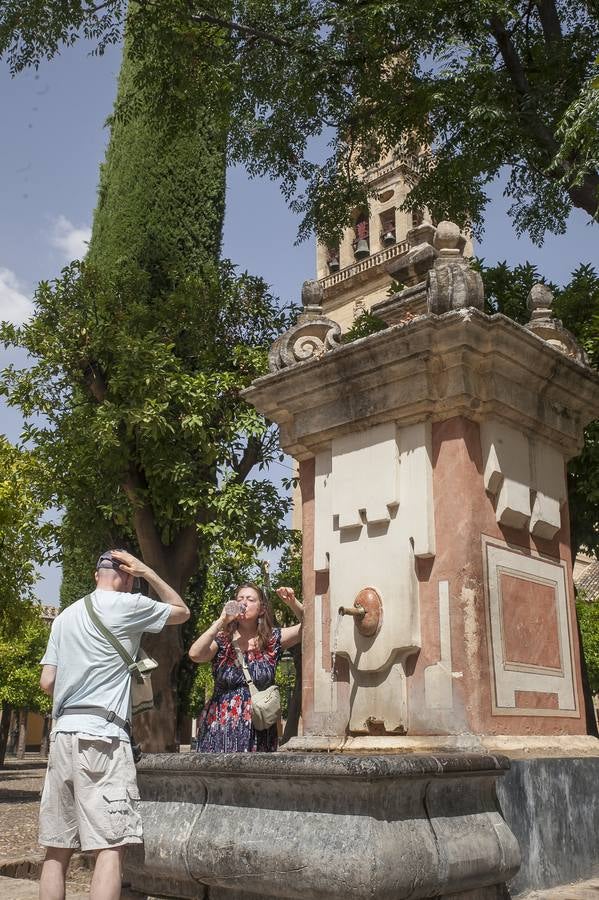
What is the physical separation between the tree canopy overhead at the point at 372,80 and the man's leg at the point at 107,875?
742 cm

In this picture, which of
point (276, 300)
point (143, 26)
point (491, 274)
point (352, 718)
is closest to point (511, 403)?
point (352, 718)

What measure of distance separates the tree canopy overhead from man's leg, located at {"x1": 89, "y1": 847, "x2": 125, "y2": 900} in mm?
7424

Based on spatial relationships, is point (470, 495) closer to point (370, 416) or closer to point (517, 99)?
point (370, 416)

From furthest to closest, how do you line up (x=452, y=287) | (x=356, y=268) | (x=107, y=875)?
(x=356, y=268), (x=452, y=287), (x=107, y=875)

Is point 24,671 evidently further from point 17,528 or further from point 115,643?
point 115,643

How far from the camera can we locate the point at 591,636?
108ft

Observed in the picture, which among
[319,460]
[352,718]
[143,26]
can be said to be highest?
[143,26]

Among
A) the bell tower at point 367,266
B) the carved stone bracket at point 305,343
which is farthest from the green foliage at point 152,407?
the bell tower at point 367,266

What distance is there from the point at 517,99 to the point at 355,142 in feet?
10.8

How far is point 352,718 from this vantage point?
5051mm

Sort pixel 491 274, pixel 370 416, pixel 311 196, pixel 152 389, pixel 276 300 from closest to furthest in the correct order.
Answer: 1. pixel 370 416
2. pixel 491 274
3. pixel 311 196
4. pixel 152 389
5. pixel 276 300

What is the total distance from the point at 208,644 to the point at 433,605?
1.25m

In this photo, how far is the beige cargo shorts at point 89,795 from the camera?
11.5 feet

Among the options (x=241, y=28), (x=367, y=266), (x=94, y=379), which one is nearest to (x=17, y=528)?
(x=94, y=379)
